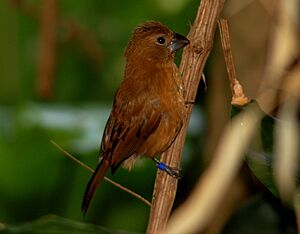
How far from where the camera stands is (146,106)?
314cm

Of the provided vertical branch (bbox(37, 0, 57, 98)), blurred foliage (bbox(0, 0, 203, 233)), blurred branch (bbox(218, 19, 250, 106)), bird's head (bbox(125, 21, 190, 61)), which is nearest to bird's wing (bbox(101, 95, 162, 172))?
bird's head (bbox(125, 21, 190, 61))

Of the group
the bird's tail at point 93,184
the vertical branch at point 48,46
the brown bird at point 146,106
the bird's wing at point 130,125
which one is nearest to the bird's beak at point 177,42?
the brown bird at point 146,106

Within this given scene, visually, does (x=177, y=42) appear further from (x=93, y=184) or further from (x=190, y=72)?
(x=190, y=72)

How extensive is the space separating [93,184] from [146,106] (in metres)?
0.36

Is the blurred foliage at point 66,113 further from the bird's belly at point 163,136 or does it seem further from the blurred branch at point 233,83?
the blurred branch at point 233,83

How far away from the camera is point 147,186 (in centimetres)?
366

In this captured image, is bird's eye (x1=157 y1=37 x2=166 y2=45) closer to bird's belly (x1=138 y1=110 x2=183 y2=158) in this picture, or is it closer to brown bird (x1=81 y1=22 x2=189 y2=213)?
brown bird (x1=81 y1=22 x2=189 y2=213)

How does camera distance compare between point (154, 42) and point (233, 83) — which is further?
point (154, 42)

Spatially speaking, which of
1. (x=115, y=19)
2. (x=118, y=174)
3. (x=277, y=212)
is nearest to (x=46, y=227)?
(x=277, y=212)

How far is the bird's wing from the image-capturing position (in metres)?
3.12

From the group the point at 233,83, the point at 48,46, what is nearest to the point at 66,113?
the point at 48,46

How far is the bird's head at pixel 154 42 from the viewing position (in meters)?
3.18

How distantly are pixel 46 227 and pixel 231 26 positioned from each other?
1.45m

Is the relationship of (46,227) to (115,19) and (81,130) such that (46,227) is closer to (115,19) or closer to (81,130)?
(81,130)
